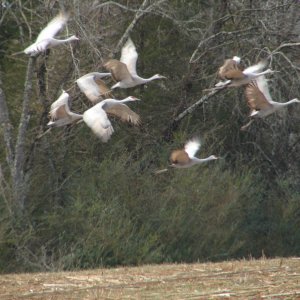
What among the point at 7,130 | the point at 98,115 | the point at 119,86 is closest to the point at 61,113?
the point at 119,86

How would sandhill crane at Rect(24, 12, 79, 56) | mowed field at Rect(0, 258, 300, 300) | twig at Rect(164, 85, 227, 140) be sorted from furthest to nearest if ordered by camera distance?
twig at Rect(164, 85, 227, 140) < sandhill crane at Rect(24, 12, 79, 56) < mowed field at Rect(0, 258, 300, 300)

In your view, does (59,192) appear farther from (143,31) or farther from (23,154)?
(143,31)

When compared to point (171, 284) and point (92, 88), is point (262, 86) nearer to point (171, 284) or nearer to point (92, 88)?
point (92, 88)

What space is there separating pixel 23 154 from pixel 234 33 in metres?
4.81

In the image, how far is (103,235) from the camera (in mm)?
19812

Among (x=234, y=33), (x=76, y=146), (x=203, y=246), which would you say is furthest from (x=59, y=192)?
(x=234, y=33)

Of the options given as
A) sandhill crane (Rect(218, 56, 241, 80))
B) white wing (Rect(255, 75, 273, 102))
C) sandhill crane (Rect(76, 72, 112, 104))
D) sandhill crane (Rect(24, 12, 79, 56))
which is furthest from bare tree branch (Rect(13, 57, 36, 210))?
white wing (Rect(255, 75, 273, 102))

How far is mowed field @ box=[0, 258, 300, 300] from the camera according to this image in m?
10.2

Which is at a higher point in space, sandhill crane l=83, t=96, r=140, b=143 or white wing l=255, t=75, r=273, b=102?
white wing l=255, t=75, r=273, b=102

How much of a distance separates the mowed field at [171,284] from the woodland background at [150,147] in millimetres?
6122

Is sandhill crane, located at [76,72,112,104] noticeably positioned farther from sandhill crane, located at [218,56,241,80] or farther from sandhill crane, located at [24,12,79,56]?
sandhill crane, located at [218,56,241,80]

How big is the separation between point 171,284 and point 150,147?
10325 mm

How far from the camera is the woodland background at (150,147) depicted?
1961cm

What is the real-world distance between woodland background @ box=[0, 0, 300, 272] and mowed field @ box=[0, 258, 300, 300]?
6.12 m
